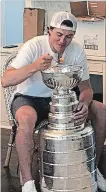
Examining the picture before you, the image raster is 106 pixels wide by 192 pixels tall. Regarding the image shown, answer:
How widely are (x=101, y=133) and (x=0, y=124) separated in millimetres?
1344

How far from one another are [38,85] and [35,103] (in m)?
0.11

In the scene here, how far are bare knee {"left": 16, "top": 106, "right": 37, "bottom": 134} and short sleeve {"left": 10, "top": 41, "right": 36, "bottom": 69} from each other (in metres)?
0.24

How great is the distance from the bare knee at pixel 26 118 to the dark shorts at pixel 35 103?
0.27 ft

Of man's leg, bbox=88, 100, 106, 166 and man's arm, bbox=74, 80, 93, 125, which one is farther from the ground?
man's arm, bbox=74, 80, 93, 125

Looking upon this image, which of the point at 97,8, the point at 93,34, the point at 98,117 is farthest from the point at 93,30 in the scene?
the point at 98,117

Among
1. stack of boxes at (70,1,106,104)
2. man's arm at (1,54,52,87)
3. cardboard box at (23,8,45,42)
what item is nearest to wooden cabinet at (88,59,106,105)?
stack of boxes at (70,1,106,104)

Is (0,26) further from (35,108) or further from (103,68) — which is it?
(35,108)

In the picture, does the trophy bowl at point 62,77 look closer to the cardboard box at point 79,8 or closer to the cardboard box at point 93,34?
the cardboard box at point 93,34

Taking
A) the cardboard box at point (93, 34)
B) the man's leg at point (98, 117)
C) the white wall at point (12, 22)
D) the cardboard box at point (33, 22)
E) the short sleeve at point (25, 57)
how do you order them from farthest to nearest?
the white wall at point (12, 22) < the cardboard box at point (33, 22) < the cardboard box at point (93, 34) < the man's leg at point (98, 117) < the short sleeve at point (25, 57)

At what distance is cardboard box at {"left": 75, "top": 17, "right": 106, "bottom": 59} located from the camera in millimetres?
3014

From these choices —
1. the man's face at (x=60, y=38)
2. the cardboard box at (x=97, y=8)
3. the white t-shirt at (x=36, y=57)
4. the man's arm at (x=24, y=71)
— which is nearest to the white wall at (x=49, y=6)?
the cardboard box at (x=97, y=8)

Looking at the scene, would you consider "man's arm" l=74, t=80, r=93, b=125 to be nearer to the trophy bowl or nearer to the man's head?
the trophy bowl

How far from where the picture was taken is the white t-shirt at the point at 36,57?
2199mm

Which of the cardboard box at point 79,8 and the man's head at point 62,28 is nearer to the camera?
the man's head at point 62,28
